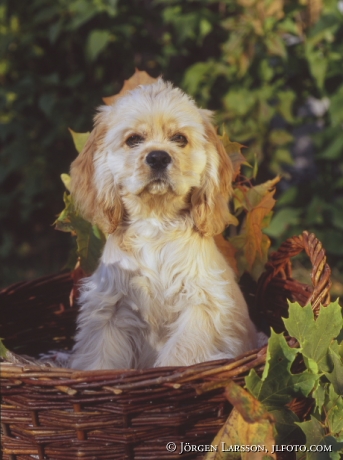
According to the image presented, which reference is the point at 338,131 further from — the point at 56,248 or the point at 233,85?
the point at 56,248

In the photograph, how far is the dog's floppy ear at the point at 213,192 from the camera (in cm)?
233

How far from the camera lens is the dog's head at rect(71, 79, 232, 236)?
2.28m

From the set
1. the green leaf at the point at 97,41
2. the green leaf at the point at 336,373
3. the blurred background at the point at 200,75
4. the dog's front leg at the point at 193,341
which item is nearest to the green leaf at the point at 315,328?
the green leaf at the point at 336,373

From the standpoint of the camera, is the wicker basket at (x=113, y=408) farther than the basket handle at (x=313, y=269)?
No

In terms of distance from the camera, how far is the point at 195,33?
13.0 ft

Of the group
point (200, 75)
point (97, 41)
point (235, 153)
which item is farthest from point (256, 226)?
point (97, 41)

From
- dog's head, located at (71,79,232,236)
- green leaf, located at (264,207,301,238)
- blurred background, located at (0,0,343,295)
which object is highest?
dog's head, located at (71,79,232,236)

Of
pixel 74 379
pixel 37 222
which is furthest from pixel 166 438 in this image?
pixel 37 222

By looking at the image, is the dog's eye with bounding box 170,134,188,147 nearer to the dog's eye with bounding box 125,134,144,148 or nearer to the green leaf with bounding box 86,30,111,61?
the dog's eye with bounding box 125,134,144,148

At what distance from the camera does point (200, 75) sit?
412cm

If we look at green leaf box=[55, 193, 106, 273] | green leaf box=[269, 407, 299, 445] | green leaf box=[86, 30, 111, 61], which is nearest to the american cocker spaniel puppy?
green leaf box=[55, 193, 106, 273]

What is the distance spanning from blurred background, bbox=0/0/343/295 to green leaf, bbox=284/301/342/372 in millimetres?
2084

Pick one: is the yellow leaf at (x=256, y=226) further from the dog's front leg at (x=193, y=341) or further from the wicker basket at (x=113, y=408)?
the wicker basket at (x=113, y=408)

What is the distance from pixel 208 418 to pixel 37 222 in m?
3.51
